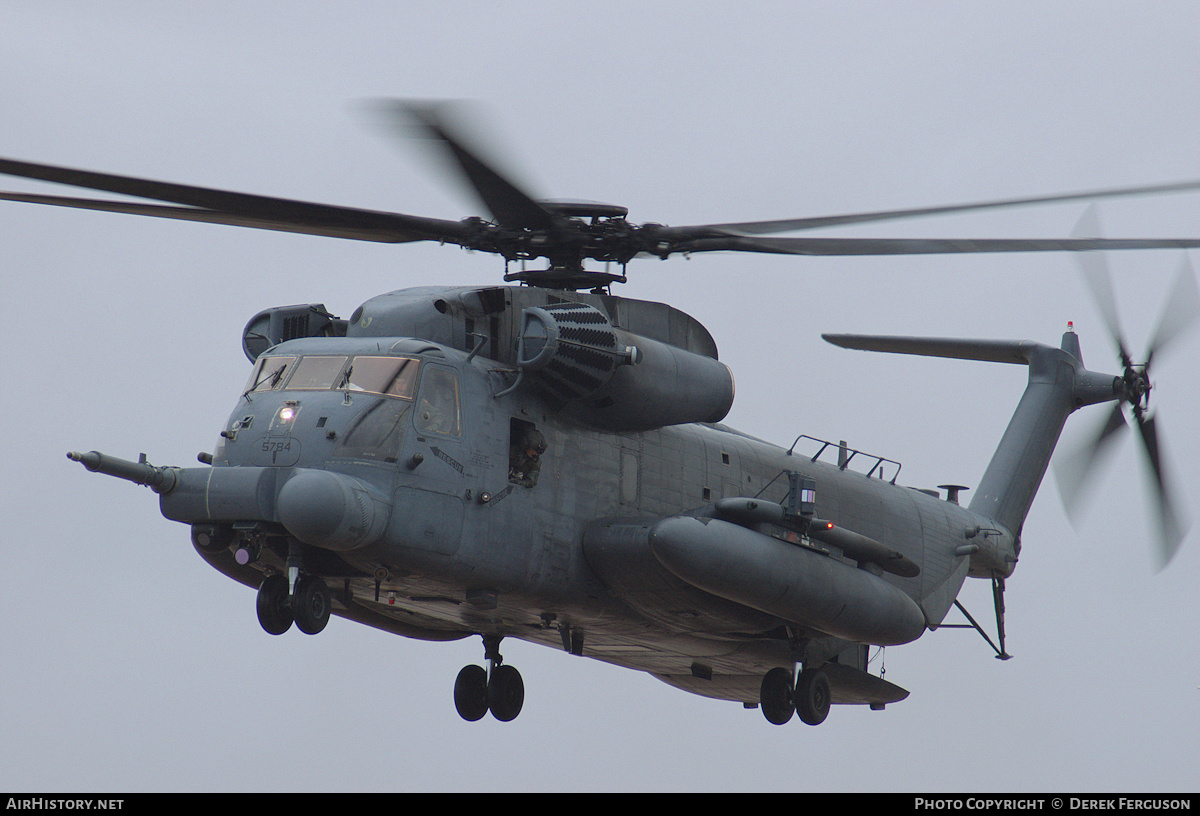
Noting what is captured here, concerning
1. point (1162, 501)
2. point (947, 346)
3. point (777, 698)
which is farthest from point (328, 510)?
point (1162, 501)

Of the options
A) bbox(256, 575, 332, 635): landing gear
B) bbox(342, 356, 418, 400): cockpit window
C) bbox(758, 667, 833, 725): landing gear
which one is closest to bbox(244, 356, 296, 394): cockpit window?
bbox(342, 356, 418, 400): cockpit window

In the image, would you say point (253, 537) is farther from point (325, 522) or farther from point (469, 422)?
point (469, 422)

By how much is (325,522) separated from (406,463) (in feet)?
3.96

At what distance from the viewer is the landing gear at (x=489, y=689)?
1850 cm

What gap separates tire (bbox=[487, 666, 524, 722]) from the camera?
18.5m

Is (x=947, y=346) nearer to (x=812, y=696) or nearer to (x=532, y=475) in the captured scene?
(x=812, y=696)

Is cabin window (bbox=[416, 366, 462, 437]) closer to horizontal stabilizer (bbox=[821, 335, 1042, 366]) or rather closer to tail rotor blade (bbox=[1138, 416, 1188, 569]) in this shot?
horizontal stabilizer (bbox=[821, 335, 1042, 366])

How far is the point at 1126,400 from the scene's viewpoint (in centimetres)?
2308

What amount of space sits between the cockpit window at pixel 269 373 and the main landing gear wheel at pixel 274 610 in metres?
1.90

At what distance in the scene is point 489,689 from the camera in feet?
60.7

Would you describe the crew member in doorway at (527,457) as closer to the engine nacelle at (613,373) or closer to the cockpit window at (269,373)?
the engine nacelle at (613,373)

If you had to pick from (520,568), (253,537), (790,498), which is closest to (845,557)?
(790,498)

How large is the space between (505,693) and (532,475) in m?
3.43

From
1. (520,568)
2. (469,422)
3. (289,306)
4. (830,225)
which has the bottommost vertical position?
(520,568)
